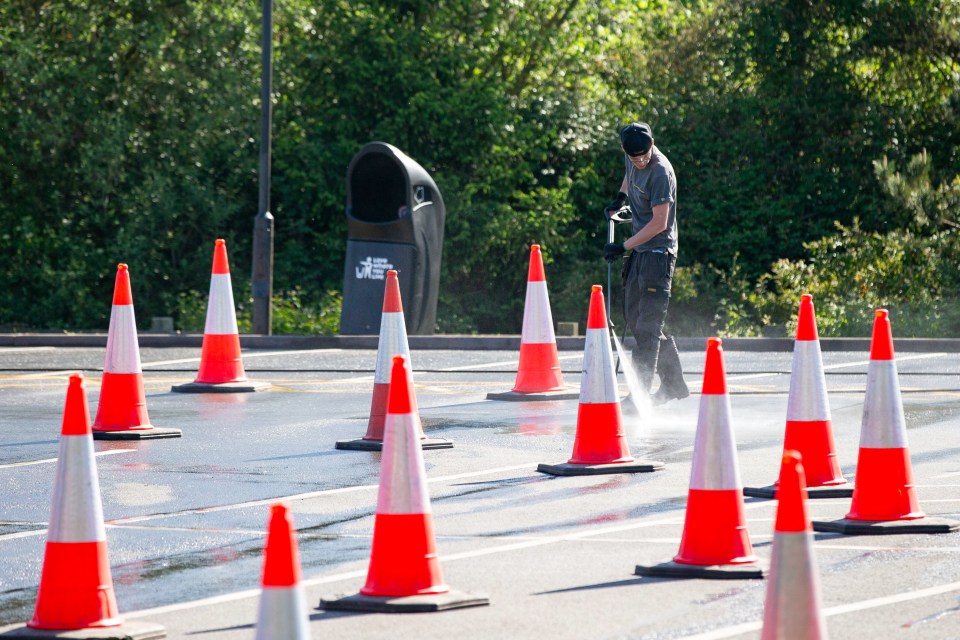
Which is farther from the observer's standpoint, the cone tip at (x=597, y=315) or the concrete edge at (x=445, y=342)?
the concrete edge at (x=445, y=342)

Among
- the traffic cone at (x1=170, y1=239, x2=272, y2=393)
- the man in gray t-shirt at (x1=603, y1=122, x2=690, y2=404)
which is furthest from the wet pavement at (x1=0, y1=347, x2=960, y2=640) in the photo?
the man in gray t-shirt at (x1=603, y1=122, x2=690, y2=404)

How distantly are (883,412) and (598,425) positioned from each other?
1899 mm

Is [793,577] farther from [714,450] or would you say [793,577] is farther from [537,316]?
[537,316]

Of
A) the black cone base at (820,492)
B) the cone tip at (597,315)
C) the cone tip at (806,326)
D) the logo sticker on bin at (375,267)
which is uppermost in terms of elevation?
the logo sticker on bin at (375,267)

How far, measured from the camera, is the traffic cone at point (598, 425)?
8.71 metres

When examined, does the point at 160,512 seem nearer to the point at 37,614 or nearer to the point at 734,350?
the point at 37,614

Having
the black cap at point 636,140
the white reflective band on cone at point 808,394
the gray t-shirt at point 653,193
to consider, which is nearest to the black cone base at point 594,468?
the white reflective band on cone at point 808,394

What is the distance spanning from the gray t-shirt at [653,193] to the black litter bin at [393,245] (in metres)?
7.10

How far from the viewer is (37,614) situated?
5.40 meters

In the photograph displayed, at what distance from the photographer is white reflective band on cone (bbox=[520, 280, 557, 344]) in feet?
39.9

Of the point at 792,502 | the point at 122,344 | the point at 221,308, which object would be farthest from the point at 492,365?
the point at 792,502

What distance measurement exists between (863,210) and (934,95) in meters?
1.79

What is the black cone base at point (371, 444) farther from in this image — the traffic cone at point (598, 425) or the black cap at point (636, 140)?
the black cap at point (636, 140)

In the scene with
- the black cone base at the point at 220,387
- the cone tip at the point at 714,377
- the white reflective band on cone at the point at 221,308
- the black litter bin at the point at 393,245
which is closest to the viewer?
the cone tip at the point at 714,377
